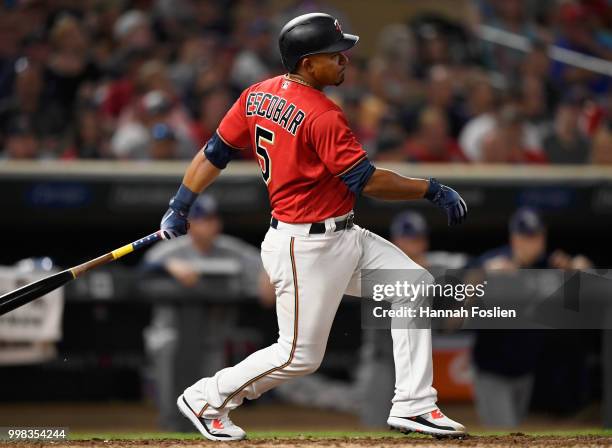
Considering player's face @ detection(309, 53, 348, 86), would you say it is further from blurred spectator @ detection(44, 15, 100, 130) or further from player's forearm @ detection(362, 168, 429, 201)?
blurred spectator @ detection(44, 15, 100, 130)

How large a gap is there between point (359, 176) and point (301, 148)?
0.90 ft

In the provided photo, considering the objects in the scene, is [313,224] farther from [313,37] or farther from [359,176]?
[313,37]

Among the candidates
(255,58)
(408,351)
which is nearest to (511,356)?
(408,351)

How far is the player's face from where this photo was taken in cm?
435

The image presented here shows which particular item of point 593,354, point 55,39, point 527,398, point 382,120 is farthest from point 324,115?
point 55,39

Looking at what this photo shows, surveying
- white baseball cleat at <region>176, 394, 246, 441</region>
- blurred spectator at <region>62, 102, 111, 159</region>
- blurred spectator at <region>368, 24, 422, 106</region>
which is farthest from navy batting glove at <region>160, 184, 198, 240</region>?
blurred spectator at <region>368, 24, 422, 106</region>

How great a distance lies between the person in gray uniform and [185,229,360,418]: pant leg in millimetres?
1850

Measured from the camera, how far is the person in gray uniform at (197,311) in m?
6.30

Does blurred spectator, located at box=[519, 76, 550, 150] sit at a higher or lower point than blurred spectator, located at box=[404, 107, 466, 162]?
higher

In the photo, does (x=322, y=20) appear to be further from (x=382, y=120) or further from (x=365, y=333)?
(x=382, y=120)

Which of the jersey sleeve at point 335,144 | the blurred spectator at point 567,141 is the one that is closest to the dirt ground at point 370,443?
the jersey sleeve at point 335,144

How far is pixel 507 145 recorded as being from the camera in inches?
328

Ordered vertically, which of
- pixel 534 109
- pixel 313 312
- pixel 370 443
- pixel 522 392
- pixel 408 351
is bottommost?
pixel 522 392

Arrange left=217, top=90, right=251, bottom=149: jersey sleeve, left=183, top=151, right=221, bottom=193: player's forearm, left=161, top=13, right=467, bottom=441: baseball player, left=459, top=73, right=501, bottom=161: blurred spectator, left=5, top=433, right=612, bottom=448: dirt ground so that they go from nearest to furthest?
left=161, top=13, right=467, bottom=441: baseball player → left=5, top=433, right=612, bottom=448: dirt ground → left=217, top=90, right=251, bottom=149: jersey sleeve → left=183, top=151, right=221, bottom=193: player's forearm → left=459, top=73, right=501, bottom=161: blurred spectator
